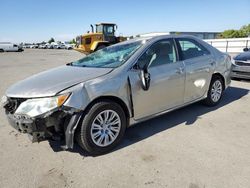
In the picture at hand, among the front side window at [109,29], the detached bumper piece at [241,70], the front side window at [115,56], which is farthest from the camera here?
the front side window at [109,29]

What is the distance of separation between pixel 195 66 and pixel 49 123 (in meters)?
2.81

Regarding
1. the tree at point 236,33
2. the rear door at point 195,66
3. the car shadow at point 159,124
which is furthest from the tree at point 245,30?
the rear door at point 195,66

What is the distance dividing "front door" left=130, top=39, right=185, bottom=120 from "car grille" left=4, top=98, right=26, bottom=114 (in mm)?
1553

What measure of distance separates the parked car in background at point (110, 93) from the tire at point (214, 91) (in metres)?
0.39

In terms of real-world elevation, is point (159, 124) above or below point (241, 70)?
below

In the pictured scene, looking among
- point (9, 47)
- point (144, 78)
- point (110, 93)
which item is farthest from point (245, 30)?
point (110, 93)

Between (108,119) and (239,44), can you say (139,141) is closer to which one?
(108,119)

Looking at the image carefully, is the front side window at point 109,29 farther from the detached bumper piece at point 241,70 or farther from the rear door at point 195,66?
the rear door at point 195,66

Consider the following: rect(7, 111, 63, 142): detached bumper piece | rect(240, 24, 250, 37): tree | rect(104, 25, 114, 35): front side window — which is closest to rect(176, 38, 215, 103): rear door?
rect(7, 111, 63, 142): detached bumper piece

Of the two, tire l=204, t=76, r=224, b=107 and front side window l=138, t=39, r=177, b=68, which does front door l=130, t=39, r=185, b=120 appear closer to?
front side window l=138, t=39, r=177, b=68

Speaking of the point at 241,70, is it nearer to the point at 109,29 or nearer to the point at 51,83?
the point at 51,83

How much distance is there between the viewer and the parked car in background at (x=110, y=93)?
2691 mm

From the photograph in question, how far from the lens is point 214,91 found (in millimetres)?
4738

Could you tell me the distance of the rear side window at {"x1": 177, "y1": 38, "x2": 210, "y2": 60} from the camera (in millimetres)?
4016
